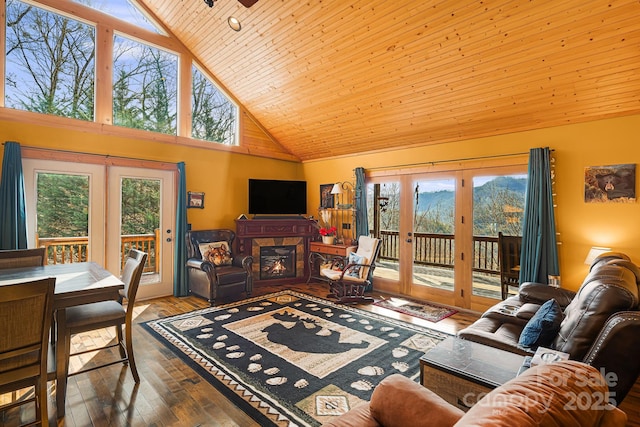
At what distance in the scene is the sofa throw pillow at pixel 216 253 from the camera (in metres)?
5.02

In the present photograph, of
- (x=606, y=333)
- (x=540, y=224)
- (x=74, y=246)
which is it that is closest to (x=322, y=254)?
(x=540, y=224)

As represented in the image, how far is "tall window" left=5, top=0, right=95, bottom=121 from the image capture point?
3.91 metres

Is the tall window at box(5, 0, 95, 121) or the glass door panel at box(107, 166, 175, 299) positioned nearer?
the tall window at box(5, 0, 95, 121)

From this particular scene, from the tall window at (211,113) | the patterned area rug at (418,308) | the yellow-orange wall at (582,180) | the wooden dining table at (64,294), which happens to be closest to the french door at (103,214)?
the tall window at (211,113)

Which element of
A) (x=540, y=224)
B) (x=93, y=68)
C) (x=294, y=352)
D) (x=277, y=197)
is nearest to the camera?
(x=294, y=352)

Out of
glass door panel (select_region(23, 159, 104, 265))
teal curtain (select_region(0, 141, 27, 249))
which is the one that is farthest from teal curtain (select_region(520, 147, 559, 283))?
teal curtain (select_region(0, 141, 27, 249))

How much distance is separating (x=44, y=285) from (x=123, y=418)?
1091mm

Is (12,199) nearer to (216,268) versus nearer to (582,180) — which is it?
(216,268)

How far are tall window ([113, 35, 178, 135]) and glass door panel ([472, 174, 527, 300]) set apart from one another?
4.91m

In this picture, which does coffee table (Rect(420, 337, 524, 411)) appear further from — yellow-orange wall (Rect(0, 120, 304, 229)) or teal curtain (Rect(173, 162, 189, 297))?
yellow-orange wall (Rect(0, 120, 304, 229))

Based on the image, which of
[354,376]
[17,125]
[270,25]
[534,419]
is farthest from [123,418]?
[270,25]

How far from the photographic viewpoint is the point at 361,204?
5598 millimetres

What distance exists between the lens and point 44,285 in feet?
5.60

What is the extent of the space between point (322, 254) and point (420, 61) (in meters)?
3.78
